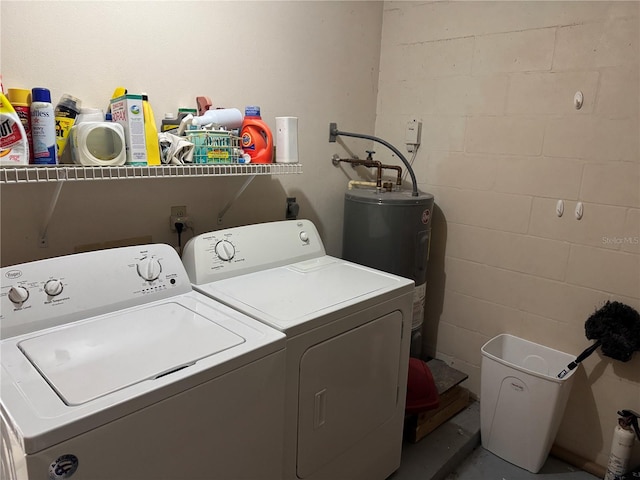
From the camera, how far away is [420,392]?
6.73 feet

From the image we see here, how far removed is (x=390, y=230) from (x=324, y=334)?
874 mm

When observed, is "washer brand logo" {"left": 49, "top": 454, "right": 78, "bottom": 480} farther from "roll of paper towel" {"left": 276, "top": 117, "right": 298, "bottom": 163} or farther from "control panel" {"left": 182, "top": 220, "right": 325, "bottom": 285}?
"roll of paper towel" {"left": 276, "top": 117, "right": 298, "bottom": 163}

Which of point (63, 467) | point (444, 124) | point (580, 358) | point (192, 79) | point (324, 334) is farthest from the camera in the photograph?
point (444, 124)

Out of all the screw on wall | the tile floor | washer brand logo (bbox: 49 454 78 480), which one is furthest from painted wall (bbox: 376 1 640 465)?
washer brand logo (bbox: 49 454 78 480)

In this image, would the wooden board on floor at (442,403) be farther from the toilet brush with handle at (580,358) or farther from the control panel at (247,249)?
the control panel at (247,249)

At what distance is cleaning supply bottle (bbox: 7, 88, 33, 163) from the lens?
1.20 meters

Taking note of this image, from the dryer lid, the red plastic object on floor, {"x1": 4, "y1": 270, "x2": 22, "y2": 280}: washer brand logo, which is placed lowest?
the red plastic object on floor

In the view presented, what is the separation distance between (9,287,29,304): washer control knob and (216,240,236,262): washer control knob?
1.99ft

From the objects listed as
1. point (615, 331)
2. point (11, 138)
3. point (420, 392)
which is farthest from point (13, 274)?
point (615, 331)

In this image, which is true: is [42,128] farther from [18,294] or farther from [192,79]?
[192,79]

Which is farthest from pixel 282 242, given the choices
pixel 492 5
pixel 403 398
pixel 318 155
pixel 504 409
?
pixel 492 5

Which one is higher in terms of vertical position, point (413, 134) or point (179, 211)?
point (413, 134)

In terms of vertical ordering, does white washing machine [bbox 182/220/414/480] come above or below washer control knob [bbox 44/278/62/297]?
below

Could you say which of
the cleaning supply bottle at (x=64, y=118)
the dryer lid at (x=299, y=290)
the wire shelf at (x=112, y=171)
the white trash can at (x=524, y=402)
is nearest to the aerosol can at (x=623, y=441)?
the white trash can at (x=524, y=402)
